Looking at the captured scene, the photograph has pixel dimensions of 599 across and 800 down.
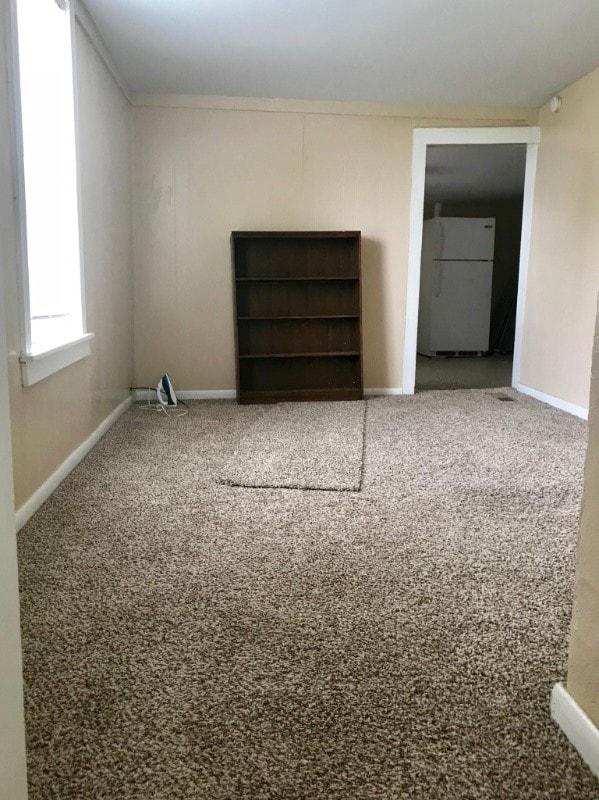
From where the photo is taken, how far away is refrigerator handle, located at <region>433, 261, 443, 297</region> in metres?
7.96

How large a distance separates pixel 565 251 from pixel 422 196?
1.13 meters

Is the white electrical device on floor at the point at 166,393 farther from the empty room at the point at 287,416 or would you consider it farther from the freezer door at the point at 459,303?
the freezer door at the point at 459,303

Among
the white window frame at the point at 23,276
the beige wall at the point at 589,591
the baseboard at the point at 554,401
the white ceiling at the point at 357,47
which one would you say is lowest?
the baseboard at the point at 554,401

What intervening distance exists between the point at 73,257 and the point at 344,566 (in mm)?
2087

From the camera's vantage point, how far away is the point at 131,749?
44.3 inches

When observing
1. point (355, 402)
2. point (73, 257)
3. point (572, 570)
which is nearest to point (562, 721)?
point (572, 570)

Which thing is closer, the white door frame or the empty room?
the empty room

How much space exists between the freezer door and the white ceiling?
3396 millimetres

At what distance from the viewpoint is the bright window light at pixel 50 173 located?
254 centimetres

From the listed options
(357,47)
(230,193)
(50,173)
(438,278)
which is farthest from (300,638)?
(438,278)

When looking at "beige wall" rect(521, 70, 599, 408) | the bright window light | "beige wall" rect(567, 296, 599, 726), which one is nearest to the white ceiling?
"beige wall" rect(521, 70, 599, 408)

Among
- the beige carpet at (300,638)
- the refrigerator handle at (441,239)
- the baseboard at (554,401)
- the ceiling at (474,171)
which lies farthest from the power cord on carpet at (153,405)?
the refrigerator handle at (441,239)

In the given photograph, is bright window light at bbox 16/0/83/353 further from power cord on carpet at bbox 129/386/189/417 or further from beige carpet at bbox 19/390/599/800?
power cord on carpet at bbox 129/386/189/417

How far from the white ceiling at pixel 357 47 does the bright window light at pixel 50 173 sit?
1.71 ft
